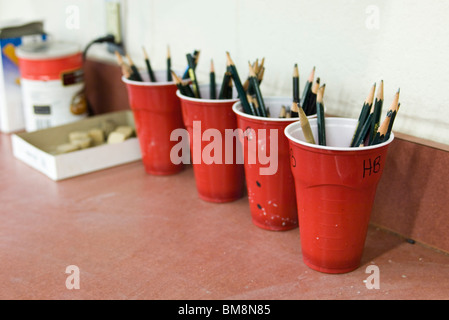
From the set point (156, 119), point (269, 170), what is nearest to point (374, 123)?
point (269, 170)

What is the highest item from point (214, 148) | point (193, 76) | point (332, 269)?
point (193, 76)

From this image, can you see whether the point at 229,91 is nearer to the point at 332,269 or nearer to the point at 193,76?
the point at 193,76

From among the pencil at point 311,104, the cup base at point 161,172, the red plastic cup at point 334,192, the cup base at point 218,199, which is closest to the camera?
the red plastic cup at point 334,192

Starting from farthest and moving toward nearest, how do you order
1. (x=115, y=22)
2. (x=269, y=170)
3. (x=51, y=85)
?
(x=115, y=22)
(x=51, y=85)
(x=269, y=170)

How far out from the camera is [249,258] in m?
0.65

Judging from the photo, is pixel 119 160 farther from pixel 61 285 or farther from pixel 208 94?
pixel 61 285

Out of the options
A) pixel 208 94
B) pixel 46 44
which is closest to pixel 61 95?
pixel 46 44

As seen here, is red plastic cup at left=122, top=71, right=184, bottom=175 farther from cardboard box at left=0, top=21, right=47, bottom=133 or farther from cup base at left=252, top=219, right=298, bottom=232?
cardboard box at left=0, top=21, right=47, bottom=133

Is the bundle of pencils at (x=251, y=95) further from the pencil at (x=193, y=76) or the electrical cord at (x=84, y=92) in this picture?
the electrical cord at (x=84, y=92)

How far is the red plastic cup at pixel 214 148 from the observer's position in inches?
29.1

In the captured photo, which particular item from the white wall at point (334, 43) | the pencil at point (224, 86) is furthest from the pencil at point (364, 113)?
the pencil at point (224, 86)

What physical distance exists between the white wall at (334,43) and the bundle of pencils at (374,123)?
11cm

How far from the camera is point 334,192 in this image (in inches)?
22.6

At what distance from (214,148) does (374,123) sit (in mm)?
260
